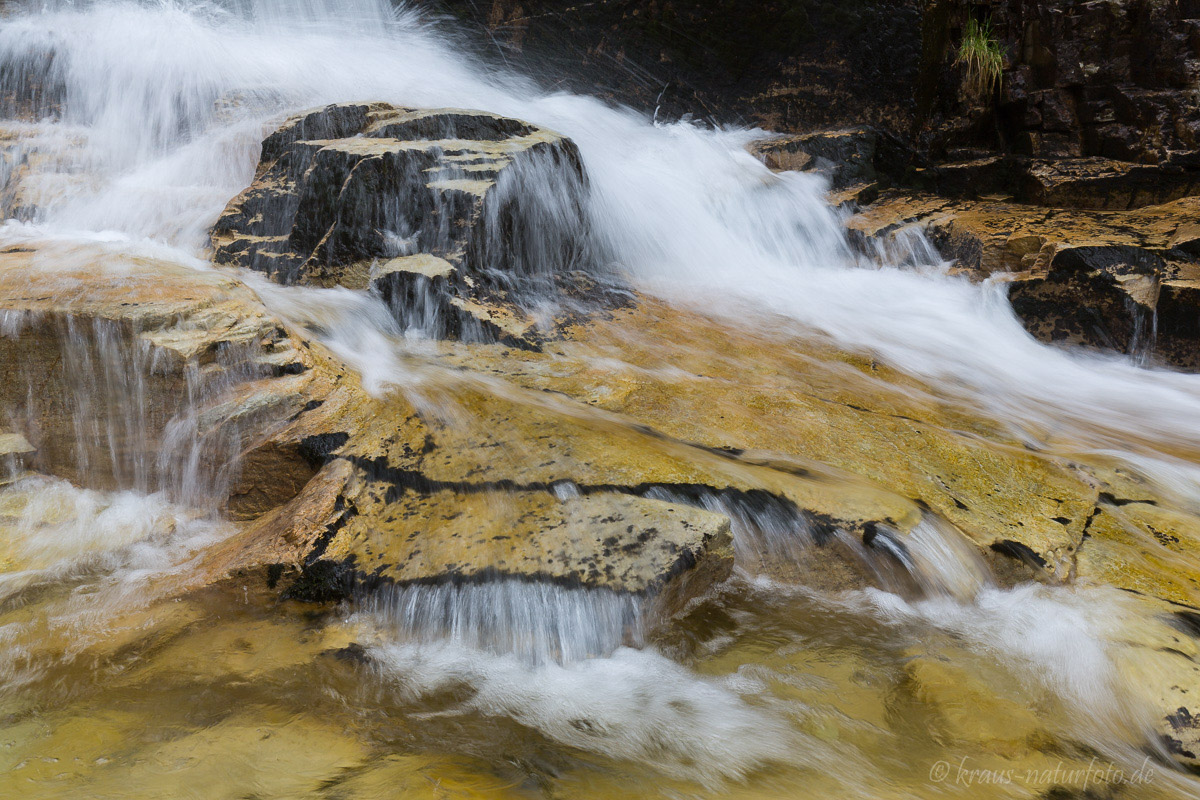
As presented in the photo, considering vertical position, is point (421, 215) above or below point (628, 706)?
above

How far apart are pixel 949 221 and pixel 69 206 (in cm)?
916

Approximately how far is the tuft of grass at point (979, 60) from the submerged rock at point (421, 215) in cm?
540

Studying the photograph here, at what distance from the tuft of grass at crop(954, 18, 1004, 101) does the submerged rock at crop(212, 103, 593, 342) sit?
17.7 ft

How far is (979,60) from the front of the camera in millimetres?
8062

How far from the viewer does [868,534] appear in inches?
118

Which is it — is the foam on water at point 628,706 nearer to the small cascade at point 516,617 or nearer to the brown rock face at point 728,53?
the small cascade at point 516,617

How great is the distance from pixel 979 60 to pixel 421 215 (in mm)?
7046

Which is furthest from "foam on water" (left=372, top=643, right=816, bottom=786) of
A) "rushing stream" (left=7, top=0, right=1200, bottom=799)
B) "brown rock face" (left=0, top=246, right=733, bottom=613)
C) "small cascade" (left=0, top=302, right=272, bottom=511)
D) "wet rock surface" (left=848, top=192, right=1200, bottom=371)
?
"wet rock surface" (left=848, top=192, right=1200, bottom=371)

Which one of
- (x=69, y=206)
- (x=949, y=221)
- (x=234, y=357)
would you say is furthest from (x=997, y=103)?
(x=69, y=206)

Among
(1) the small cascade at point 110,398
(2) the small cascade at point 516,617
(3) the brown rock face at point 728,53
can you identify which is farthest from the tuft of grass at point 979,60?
(1) the small cascade at point 110,398

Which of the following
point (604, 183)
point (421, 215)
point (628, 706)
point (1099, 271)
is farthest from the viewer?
point (604, 183)

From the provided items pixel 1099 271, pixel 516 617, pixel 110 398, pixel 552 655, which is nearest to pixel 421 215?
pixel 110 398

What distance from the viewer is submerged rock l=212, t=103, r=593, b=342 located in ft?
15.8

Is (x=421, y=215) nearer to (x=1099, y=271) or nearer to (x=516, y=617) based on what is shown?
(x=516, y=617)
